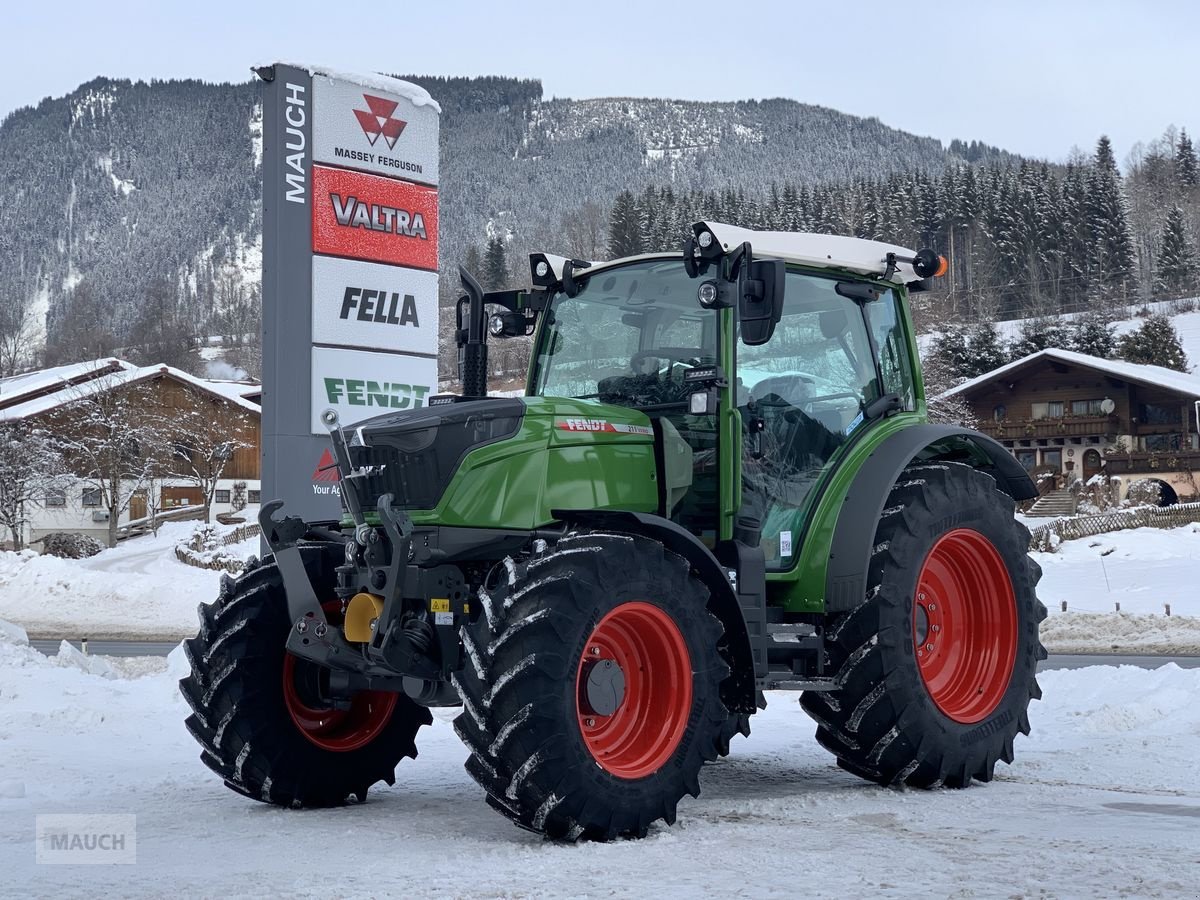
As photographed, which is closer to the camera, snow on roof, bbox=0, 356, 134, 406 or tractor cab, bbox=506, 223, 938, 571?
tractor cab, bbox=506, 223, 938, 571

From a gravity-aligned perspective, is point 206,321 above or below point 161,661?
above

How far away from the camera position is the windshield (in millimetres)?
6992

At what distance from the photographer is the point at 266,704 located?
262 inches

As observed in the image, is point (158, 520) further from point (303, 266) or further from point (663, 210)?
point (663, 210)

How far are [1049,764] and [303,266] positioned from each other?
6777 mm

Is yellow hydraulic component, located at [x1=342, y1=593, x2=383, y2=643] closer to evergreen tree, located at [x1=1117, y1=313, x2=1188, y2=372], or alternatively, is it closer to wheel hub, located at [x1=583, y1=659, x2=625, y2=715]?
wheel hub, located at [x1=583, y1=659, x2=625, y2=715]

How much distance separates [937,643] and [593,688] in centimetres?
266

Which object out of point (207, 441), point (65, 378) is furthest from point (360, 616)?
point (65, 378)

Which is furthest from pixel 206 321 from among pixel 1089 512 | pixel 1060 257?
pixel 1089 512

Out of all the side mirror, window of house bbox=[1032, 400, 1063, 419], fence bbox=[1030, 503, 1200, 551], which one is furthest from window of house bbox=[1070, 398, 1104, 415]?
the side mirror

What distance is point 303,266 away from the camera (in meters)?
11.0

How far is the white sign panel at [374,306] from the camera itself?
1115cm

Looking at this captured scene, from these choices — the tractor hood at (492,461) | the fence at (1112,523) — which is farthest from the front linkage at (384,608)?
the fence at (1112,523)

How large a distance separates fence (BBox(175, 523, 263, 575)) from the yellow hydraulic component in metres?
27.1
